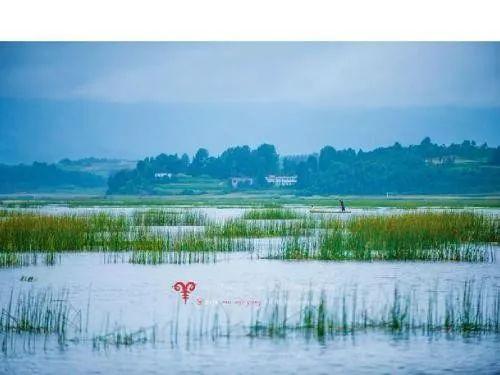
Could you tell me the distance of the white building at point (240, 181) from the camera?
8.02m

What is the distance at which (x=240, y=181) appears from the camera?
8.12 metres

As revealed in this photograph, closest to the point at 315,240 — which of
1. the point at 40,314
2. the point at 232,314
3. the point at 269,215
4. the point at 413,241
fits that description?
the point at 413,241

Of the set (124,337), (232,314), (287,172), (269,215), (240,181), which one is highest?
(287,172)

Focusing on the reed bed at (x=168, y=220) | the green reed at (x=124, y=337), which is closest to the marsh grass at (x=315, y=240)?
the reed bed at (x=168, y=220)

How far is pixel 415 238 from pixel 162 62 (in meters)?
3.97

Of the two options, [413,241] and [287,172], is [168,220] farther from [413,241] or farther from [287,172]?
[287,172]

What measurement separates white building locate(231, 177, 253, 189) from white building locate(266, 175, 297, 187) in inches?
7.8

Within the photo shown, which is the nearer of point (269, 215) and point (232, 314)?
point (232, 314)

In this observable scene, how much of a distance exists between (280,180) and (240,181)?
458 mm

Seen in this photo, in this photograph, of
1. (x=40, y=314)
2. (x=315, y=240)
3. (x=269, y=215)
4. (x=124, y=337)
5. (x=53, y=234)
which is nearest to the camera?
(x=124, y=337)

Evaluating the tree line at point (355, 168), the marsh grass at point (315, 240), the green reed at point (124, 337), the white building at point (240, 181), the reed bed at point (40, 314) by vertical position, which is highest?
the tree line at point (355, 168)

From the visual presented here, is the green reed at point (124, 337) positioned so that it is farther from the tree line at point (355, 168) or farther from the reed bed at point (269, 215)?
the reed bed at point (269, 215)

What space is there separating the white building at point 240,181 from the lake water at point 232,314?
3.15 feet
